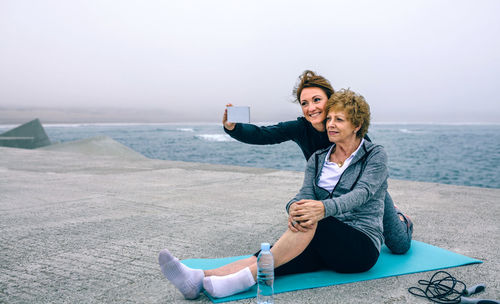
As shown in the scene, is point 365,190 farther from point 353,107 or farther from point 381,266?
point 381,266

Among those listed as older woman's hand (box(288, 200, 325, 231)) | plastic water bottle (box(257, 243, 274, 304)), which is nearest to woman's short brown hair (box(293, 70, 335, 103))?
older woman's hand (box(288, 200, 325, 231))

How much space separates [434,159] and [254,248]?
133ft

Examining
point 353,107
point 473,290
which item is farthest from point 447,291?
point 353,107

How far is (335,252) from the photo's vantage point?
106 inches

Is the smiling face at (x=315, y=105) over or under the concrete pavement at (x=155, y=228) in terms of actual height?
over

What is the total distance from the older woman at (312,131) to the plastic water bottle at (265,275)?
1.12m

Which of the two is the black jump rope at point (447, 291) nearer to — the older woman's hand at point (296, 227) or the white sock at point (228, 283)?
the older woman's hand at point (296, 227)

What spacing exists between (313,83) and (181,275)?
5.69ft

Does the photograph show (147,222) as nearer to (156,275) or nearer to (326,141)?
(156,275)

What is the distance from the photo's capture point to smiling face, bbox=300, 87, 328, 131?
3.08 meters

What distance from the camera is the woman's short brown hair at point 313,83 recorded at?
10.2 ft

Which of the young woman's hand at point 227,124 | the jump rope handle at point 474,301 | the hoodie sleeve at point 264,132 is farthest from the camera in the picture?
the hoodie sleeve at point 264,132

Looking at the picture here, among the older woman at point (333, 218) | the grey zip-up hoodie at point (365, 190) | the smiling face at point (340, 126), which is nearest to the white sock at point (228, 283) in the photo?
the older woman at point (333, 218)

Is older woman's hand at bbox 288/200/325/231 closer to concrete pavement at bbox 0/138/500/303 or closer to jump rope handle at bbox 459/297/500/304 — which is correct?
concrete pavement at bbox 0/138/500/303
